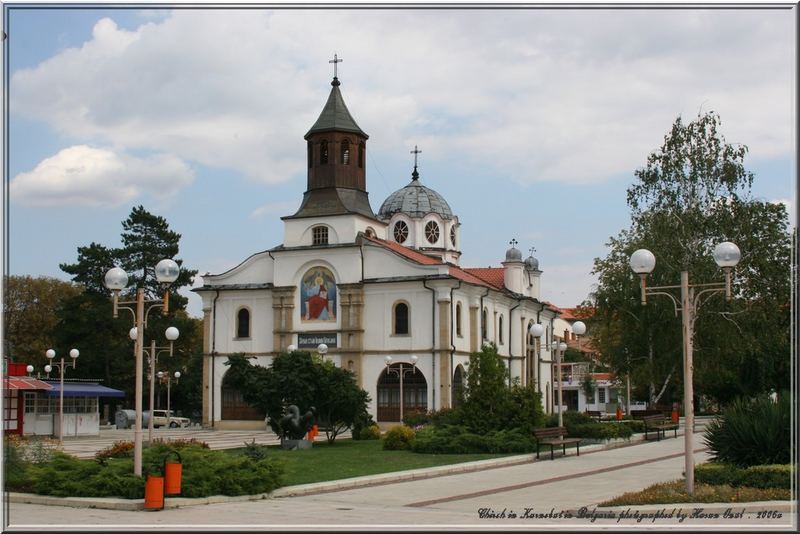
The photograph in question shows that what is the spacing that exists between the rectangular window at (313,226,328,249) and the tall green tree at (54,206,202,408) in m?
16.6

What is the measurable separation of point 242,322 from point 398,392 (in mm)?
10166

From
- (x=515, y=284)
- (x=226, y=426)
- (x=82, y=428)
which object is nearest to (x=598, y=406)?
(x=515, y=284)

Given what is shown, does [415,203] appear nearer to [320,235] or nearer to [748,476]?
[320,235]

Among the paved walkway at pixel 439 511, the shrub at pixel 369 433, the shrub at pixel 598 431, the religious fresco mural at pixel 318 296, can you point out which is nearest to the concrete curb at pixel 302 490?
the paved walkway at pixel 439 511

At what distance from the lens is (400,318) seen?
173ft

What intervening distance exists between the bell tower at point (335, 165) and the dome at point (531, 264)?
61.6ft

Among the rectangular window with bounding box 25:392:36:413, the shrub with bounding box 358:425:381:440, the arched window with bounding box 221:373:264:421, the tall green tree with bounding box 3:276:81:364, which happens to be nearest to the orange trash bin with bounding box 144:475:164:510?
the shrub with bounding box 358:425:381:440

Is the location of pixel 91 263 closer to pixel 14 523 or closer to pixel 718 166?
pixel 718 166

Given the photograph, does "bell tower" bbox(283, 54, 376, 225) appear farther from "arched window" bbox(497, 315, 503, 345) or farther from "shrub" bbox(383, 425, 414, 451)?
"shrub" bbox(383, 425, 414, 451)

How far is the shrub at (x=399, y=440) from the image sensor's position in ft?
103

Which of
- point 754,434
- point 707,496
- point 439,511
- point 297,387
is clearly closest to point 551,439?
point 297,387

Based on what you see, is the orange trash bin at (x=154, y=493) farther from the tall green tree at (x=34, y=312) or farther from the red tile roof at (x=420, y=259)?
the tall green tree at (x=34, y=312)

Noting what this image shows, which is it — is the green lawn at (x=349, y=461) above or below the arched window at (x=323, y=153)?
below

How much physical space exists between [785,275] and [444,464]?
78.1 ft
